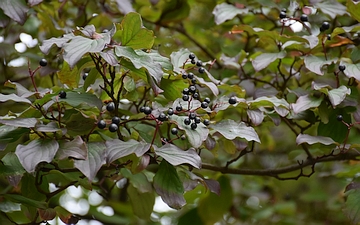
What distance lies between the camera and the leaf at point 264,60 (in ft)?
4.51

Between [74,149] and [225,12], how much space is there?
802mm

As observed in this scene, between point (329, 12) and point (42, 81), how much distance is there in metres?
0.91

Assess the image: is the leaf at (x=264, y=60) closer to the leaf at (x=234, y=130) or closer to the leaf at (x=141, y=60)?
the leaf at (x=234, y=130)

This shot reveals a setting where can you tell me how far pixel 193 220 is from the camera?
208 centimetres

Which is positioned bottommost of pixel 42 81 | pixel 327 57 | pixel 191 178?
pixel 42 81

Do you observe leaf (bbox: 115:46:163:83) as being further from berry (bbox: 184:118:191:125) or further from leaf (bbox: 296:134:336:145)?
leaf (bbox: 296:134:336:145)

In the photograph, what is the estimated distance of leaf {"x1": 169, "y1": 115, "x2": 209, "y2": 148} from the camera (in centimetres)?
102

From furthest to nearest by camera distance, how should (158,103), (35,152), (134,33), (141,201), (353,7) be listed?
(141,201), (353,7), (158,103), (134,33), (35,152)

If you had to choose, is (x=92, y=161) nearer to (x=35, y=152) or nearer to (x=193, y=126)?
(x=35, y=152)

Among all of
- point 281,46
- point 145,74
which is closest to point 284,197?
point 281,46

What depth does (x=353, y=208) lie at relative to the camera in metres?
1.27

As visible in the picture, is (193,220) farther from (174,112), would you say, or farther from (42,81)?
(174,112)

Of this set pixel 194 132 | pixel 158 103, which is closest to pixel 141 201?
pixel 158 103

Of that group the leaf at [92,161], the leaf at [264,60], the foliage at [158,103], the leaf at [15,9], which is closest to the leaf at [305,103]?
the foliage at [158,103]
